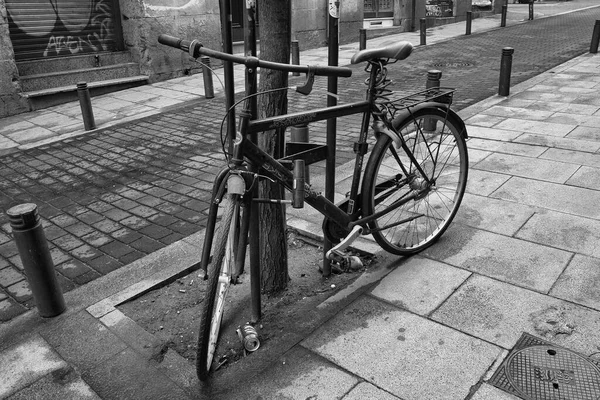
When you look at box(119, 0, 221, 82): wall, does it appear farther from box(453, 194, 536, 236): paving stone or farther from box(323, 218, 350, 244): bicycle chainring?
box(323, 218, 350, 244): bicycle chainring

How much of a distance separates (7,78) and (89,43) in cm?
220

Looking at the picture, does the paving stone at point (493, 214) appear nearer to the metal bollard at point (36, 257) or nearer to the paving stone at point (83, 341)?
the paving stone at point (83, 341)

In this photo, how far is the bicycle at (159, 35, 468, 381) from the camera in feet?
8.45

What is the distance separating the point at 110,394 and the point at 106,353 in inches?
13.9

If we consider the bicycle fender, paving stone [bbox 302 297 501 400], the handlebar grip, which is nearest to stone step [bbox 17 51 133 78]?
the handlebar grip

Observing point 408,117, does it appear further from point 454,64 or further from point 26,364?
point 454,64

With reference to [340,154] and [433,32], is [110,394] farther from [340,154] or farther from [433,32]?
[433,32]

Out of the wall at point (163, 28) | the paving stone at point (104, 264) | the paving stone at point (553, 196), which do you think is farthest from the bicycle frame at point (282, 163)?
the wall at point (163, 28)

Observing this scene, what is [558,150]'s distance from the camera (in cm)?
584

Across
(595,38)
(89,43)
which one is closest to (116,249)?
(89,43)

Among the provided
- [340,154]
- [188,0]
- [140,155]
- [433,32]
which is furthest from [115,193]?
[433,32]

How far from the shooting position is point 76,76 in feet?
35.2

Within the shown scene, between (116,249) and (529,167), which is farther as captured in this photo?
(529,167)

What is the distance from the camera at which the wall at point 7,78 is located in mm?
9234
